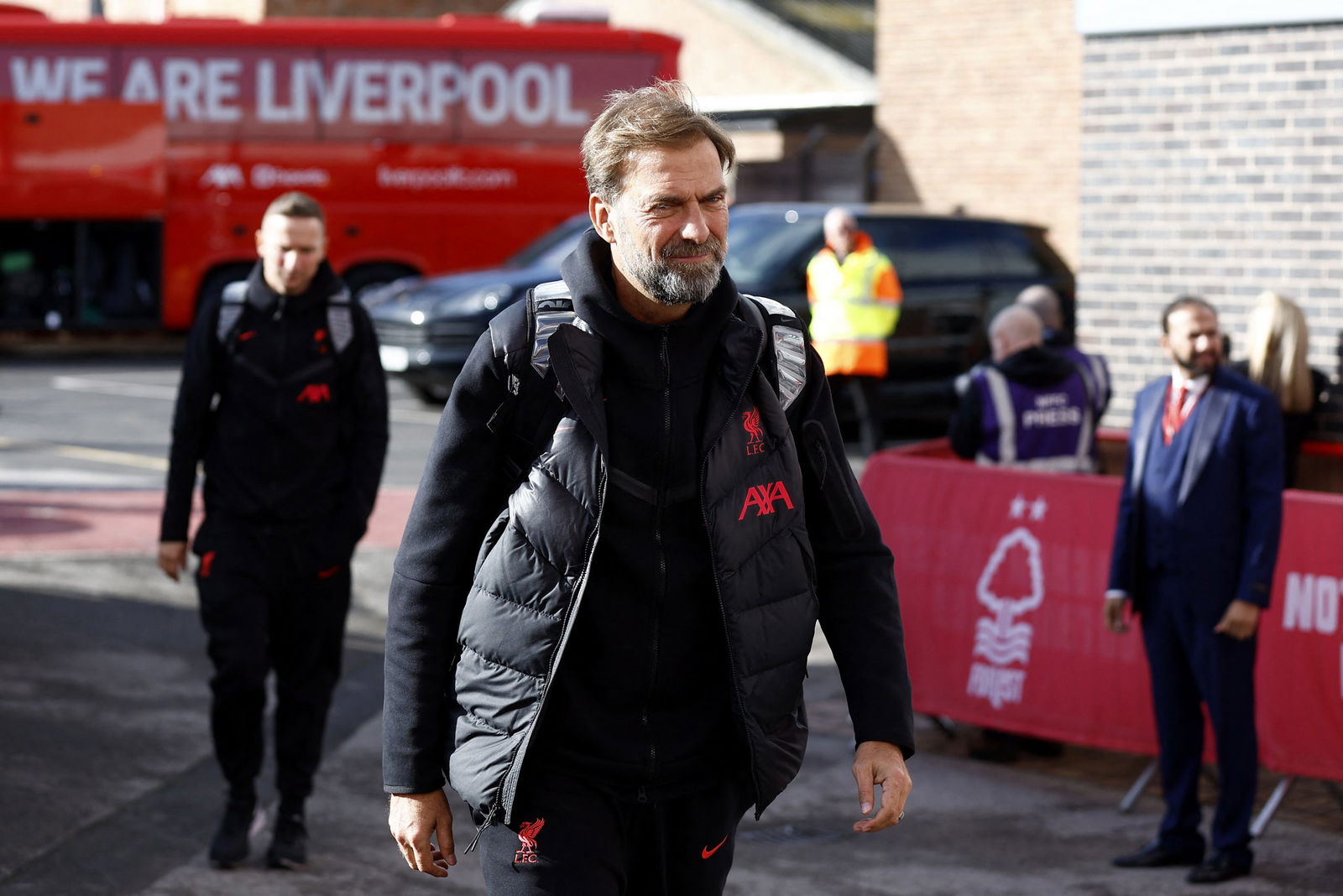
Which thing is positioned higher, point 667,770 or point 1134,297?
point 1134,297

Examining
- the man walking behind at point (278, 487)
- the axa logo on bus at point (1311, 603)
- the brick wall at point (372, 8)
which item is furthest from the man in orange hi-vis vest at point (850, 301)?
the brick wall at point (372, 8)

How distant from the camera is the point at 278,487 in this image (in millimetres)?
5426

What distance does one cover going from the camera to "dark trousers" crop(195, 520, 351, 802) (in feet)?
17.8

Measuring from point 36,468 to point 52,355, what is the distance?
30.6 feet

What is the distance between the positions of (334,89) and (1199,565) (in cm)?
1732

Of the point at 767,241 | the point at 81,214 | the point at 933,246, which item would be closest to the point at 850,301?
the point at 767,241

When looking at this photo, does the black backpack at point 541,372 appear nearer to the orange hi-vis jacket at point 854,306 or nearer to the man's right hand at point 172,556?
the man's right hand at point 172,556

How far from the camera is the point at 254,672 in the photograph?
17.9 ft

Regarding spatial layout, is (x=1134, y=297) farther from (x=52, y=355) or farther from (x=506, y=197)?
(x=52, y=355)

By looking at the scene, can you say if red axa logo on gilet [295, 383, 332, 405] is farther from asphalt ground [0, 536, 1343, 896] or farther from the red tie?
the red tie

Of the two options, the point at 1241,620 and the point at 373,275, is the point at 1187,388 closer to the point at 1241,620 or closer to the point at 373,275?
the point at 1241,620

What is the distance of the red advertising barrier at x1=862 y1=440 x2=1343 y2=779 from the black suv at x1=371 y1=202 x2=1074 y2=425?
6.78m

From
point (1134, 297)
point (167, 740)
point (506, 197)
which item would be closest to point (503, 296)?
point (506, 197)

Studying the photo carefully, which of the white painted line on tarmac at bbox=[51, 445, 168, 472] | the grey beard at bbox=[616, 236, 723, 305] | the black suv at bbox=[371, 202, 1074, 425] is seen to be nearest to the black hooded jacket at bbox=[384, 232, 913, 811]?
the grey beard at bbox=[616, 236, 723, 305]
